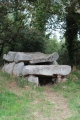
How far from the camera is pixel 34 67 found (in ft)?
26.8

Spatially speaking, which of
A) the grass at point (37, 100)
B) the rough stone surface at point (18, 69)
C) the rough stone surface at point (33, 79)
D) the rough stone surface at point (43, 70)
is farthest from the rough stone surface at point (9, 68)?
the rough stone surface at point (33, 79)

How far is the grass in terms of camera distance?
5.33 metres

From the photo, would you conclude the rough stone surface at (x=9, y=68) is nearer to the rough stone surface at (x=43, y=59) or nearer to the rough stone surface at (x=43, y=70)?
the rough stone surface at (x=43, y=70)

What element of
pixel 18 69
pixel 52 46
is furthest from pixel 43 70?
pixel 52 46

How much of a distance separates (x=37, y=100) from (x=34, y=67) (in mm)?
1899

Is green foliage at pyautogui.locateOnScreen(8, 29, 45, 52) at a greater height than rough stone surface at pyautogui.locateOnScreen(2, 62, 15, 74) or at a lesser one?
greater

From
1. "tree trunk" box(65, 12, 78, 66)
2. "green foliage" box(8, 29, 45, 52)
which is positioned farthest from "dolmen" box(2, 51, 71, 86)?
"tree trunk" box(65, 12, 78, 66)

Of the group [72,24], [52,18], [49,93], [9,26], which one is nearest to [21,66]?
[49,93]

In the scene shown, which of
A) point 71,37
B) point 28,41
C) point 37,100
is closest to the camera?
point 37,100

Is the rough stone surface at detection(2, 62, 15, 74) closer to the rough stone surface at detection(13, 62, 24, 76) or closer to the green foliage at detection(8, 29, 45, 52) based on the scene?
the rough stone surface at detection(13, 62, 24, 76)

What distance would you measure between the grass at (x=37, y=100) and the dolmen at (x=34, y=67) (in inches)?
11.7

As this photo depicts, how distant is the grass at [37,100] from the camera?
533 centimetres

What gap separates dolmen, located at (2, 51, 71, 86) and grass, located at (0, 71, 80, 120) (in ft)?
0.98

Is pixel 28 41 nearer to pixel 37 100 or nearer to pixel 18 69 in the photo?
pixel 18 69
